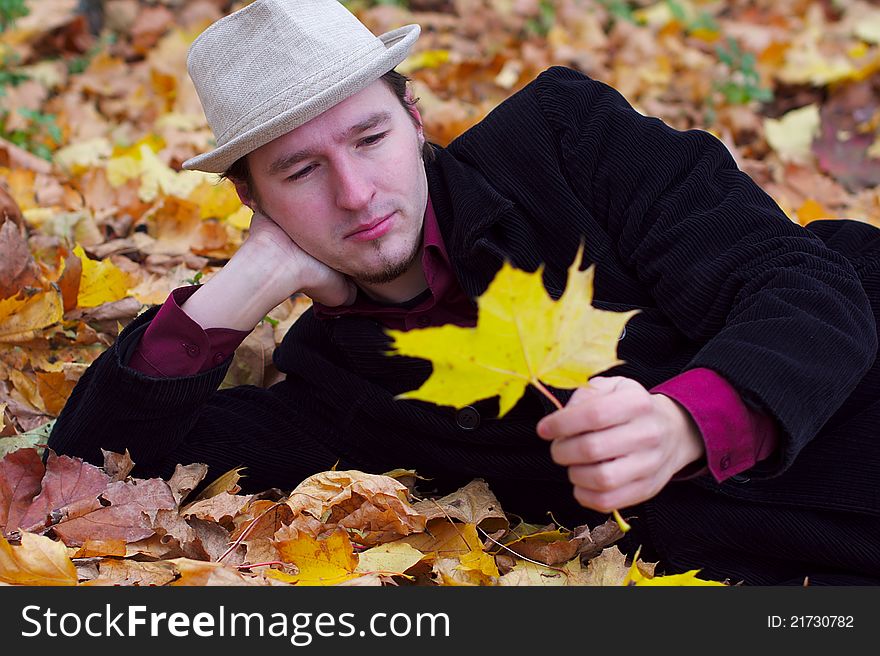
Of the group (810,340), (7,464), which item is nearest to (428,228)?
(810,340)

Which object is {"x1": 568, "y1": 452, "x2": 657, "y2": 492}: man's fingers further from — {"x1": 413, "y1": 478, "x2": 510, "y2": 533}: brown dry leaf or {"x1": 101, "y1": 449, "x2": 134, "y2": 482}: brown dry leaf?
{"x1": 101, "y1": 449, "x2": 134, "y2": 482}: brown dry leaf

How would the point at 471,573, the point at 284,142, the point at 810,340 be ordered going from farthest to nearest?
1. the point at 284,142
2. the point at 471,573
3. the point at 810,340

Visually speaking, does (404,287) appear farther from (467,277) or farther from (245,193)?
(245,193)

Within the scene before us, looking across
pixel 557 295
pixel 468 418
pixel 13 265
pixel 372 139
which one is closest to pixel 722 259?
pixel 557 295

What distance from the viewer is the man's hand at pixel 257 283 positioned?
6.97 ft

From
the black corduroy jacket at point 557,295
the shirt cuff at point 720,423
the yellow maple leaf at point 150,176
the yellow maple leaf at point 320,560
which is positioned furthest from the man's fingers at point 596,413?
the yellow maple leaf at point 150,176

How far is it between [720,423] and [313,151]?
36.7 inches

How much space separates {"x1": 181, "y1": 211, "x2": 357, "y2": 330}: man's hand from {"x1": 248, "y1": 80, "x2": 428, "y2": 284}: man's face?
0.07 m

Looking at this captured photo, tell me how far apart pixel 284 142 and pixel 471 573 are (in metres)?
0.87

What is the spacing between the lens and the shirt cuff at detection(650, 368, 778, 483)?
142cm

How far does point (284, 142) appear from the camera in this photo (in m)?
1.96

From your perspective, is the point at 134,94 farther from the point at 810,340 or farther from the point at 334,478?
the point at 810,340

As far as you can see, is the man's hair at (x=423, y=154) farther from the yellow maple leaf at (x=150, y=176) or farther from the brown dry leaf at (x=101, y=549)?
the yellow maple leaf at (x=150, y=176)

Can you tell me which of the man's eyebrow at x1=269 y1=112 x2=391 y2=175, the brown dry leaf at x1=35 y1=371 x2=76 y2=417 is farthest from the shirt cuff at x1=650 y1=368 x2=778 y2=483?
the brown dry leaf at x1=35 y1=371 x2=76 y2=417
